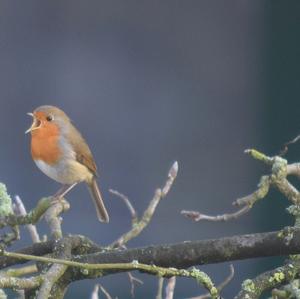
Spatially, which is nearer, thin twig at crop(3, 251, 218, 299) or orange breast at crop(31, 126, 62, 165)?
thin twig at crop(3, 251, 218, 299)

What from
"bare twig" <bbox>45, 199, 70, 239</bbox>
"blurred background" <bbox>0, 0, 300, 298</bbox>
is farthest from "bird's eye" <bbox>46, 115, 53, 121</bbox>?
"bare twig" <bbox>45, 199, 70, 239</bbox>

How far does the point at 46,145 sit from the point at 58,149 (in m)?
0.10

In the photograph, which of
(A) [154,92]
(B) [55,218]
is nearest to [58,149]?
(A) [154,92]

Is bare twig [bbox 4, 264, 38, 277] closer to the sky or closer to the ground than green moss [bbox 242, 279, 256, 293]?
closer to the sky

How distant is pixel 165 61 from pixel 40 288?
4004mm

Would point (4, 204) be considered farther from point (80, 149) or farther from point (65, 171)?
point (80, 149)

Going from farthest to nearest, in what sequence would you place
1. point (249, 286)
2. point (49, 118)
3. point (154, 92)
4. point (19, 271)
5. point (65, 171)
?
1. point (154, 92)
2. point (65, 171)
3. point (49, 118)
4. point (19, 271)
5. point (249, 286)

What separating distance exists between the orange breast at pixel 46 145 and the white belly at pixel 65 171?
0.02 metres

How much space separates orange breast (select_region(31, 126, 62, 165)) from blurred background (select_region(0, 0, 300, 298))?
1210 millimetres

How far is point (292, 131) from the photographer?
566 centimetres

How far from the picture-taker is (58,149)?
4590mm

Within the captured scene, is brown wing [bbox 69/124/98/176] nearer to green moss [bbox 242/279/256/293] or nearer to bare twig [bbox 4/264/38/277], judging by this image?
bare twig [bbox 4/264/38/277]

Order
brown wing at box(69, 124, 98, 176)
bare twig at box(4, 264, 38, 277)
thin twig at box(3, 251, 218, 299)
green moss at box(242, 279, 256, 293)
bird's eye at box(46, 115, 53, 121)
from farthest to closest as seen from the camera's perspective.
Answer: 1. brown wing at box(69, 124, 98, 176)
2. bird's eye at box(46, 115, 53, 121)
3. bare twig at box(4, 264, 38, 277)
4. green moss at box(242, 279, 256, 293)
5. thin twig at box(3, 251, 218, 299)

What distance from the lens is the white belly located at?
14.7 ft
